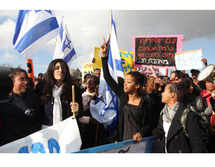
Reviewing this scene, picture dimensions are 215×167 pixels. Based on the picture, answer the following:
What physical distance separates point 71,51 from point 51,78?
95.9 inches

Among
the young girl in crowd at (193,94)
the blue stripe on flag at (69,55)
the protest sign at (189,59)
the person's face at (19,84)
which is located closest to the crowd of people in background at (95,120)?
the person's face at (19,84)

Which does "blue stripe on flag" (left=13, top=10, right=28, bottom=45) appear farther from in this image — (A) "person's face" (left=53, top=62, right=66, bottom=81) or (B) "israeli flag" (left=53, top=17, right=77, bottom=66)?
(A) "person's face" (left=53, top=62, right=66, bottom=81)

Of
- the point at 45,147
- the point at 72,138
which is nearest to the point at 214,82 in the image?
the point at 72,138

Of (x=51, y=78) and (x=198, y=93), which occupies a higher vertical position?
(x=51, y=78)

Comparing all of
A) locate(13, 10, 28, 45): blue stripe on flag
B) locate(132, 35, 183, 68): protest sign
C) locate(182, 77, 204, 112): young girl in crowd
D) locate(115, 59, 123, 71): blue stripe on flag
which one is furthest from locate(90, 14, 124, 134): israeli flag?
locate(132, 35, 183, 68): protest sign

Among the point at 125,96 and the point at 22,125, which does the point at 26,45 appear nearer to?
the point at 22,125

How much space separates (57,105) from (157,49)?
168 inches

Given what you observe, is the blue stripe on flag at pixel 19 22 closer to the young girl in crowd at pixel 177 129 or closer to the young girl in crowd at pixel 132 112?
the young girl in crowd at pixel 132 112

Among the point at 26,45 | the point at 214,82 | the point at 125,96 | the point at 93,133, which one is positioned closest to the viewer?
the point at 125,96

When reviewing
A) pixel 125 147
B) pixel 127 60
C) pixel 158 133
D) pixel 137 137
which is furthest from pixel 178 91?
pixel 127 60

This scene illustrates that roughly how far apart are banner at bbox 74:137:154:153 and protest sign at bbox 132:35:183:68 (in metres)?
3.44

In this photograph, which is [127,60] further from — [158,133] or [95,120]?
[158,133]

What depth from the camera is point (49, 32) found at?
13.4 ft

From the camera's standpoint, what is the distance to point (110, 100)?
2.56 meters
